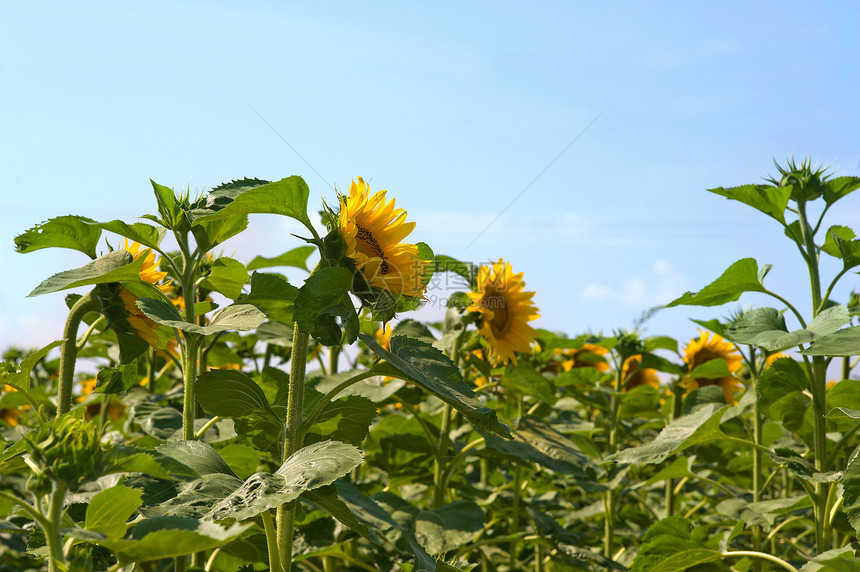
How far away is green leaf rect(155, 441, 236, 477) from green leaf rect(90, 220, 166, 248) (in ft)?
1.41

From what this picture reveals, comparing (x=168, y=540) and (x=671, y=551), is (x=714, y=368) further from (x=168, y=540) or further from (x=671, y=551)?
(x=168, y=540)

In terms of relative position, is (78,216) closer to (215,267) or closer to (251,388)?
(215,267)

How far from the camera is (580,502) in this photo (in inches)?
147

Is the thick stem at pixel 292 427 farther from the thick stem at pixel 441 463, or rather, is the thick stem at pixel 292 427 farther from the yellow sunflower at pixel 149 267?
the thick stem at pixel 441 463

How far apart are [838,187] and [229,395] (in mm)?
1639

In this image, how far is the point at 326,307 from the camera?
46.6 inches

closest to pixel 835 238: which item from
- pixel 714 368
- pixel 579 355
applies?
pixel 714 368

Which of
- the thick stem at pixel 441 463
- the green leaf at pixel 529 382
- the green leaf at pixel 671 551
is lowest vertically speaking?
the green leaf at pixel 671 551

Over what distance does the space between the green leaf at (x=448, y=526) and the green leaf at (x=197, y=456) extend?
0.90 meters

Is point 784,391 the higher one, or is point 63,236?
point 63,236

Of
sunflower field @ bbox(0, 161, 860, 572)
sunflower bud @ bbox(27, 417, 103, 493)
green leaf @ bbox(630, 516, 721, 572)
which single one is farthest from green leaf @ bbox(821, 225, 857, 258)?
sunflower bud @ bbox(27, 417, 103, 493)

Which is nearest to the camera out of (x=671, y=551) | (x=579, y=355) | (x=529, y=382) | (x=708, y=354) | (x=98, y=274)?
(x=98, y=274)

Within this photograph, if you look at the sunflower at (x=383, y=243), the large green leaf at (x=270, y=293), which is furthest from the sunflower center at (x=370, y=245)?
the large green leaf at (x=270, y=293)

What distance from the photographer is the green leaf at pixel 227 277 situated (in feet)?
5.22
